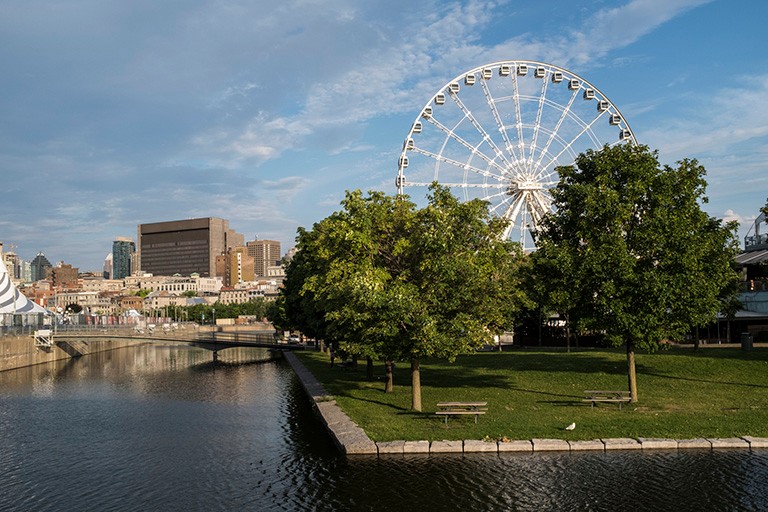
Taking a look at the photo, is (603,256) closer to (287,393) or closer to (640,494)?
(640,494)

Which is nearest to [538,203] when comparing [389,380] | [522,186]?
[522,186]

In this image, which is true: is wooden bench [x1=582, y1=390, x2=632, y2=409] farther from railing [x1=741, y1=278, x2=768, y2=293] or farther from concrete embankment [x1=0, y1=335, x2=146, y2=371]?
concrete embankment [x1=0, y1=335, x2=146, y2=371]

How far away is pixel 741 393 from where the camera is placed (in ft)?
120

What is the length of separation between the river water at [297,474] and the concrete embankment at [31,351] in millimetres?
47932

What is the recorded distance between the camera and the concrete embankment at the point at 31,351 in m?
84.2

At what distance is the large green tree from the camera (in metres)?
32.7

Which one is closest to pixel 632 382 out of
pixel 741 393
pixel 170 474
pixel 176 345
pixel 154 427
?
pixel 741 393

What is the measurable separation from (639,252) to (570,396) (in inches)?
367

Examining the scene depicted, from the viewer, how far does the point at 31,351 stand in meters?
91.6

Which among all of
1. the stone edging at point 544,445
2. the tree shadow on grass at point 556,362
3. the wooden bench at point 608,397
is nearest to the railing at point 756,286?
the tree shadow on grass at point 556,362

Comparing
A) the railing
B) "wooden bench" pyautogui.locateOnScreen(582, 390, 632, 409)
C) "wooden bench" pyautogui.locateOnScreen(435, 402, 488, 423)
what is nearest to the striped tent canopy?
"wooden bench" pyautogui.locateOnScreen(435, 402, 488, 423)

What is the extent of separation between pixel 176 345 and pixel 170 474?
135 m

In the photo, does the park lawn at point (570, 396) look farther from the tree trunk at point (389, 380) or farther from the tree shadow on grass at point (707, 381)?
the tree trunk at point (389, 380)

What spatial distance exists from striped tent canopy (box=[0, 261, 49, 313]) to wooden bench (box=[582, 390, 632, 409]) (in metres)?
94.7
